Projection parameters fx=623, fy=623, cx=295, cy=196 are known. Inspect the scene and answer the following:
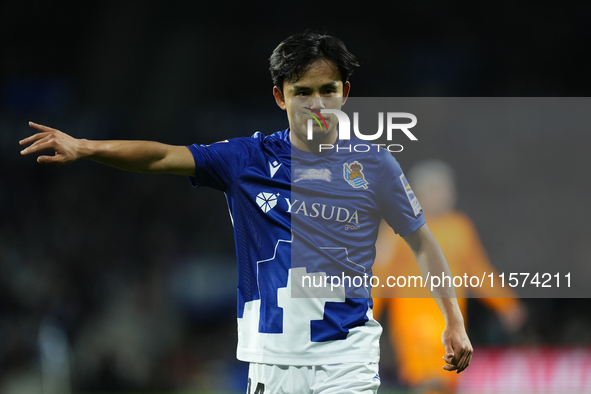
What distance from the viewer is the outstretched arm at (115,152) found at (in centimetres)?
249

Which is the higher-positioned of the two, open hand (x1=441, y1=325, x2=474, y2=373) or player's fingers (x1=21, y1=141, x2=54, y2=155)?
player's fingers (x1=21, y1=141, x2=54, y2=155)

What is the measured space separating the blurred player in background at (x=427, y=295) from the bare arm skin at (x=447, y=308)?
8.26 ft

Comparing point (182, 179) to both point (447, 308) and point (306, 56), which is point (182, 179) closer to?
point (306, 56)

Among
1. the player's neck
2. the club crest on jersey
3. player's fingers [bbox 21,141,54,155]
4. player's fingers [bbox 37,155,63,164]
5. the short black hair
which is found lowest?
player's fingers [bbox 37,155,63,164]

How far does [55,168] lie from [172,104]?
7.55ft

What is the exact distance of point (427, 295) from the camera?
18.7 ft

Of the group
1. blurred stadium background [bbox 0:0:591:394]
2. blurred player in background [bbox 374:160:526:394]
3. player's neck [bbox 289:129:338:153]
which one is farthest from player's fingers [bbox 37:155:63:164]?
blurred stadium background [bbox 0:0:591:394]

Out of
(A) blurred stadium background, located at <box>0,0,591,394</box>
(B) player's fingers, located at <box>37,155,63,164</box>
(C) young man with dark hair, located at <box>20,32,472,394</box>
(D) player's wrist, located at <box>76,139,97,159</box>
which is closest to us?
(B) player's fingers, located at <box>37,155,63,164</box>

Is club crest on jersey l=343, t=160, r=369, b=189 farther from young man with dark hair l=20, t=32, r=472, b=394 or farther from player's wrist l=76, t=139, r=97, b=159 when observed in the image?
player's wrist l=76, t=139, r=97, b=159

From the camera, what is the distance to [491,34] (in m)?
11.1

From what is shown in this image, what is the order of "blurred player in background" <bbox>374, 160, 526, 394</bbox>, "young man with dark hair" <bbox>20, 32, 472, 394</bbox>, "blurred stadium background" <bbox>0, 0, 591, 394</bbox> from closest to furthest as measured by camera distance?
"young man with dark hair" <bbox>20, 32, 472, 394</bbox>, "blurred player in background" <bbox>374, 160, 526, 394</bbox>, "blurred stadium background" <bbox>0, 0, 591, 394</bbox>

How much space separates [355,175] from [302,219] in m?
0.36

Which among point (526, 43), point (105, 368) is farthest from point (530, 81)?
point (105, 368)

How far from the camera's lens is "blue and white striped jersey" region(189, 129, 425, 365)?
271 cm
